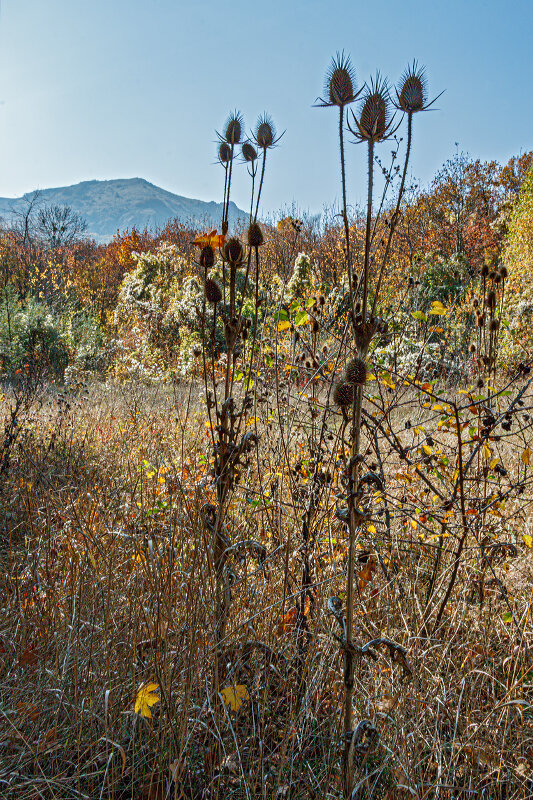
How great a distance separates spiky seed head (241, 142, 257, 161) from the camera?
1.89 meters

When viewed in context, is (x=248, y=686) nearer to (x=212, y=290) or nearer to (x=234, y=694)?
(x=234, y=694)

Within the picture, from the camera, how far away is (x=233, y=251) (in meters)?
1.58

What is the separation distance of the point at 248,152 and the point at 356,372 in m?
1.28

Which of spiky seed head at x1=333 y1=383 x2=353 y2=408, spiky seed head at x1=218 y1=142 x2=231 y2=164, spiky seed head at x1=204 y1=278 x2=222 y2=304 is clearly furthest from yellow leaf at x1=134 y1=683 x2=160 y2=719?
spiky seed head at x1=218 y1=142 x2=231 y2=164

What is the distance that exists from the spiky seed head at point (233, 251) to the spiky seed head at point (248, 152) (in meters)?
0.53

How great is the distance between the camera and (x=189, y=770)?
1348 mm

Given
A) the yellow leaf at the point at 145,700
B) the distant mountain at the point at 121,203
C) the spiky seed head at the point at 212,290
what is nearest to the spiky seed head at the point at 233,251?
the spiky seed head at the point at 212,290

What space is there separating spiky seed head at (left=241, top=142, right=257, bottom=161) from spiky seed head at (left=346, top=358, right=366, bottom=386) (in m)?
1.25

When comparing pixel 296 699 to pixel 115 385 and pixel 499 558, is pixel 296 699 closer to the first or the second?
pixel 499 558

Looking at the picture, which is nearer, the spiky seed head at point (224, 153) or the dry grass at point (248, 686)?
the dry grass at point (248, 686)

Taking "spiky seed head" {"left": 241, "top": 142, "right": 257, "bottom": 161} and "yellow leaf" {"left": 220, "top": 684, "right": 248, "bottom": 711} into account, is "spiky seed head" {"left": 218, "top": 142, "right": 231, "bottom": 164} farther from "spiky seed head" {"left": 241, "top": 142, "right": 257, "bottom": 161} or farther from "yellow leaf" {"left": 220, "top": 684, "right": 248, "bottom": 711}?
"yellow leaf" {"left": 220, "top": 684, "right": 248, "bottom": 711}

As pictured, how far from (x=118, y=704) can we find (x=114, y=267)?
88.2ft

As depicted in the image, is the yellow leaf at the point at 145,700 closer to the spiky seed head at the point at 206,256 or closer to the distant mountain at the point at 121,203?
the spiky seed head at the point at 206,256

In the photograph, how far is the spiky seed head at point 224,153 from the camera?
1775 mm
